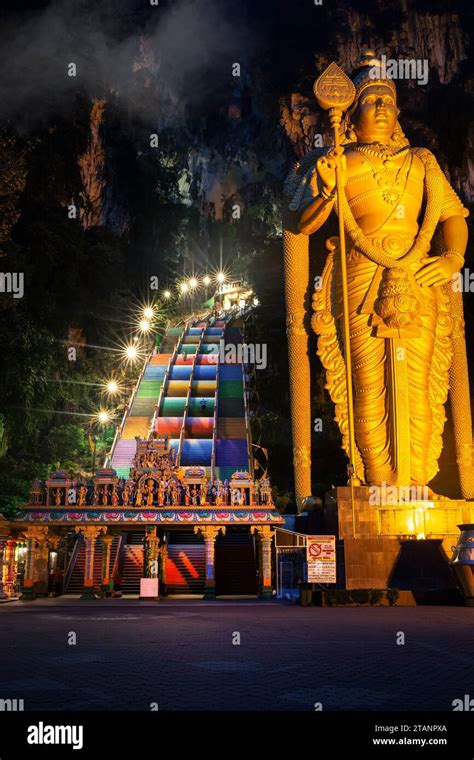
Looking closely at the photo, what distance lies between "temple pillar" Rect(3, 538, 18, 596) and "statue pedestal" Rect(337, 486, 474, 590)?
8.67 meters

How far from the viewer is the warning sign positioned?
1240 centimetres

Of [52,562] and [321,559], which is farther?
[52,562]

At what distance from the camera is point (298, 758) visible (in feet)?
9.65

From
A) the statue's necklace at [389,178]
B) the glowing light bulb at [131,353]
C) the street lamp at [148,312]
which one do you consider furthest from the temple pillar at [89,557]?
the street lamp at [148,312]

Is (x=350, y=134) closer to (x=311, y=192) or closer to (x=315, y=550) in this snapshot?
(x=311, y=192)

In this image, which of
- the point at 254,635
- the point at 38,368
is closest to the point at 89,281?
the point at 38,368

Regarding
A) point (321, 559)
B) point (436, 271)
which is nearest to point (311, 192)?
point (436, 271)

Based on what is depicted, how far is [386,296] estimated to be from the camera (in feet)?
51.5

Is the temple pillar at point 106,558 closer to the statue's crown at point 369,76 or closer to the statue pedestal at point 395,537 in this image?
the statue pedestal at point 395,537

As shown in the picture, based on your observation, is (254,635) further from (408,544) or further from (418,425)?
(418,425)

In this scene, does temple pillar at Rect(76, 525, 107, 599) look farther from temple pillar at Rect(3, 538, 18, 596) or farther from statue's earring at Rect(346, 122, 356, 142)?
statue's earring at Rect(346, 122, 356, 142)

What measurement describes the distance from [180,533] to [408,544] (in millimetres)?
13233

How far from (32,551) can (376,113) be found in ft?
45.2

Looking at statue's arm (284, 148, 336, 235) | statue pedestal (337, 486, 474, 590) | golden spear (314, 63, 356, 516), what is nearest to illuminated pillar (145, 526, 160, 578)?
statue pedestal (337, 486, 474, 590)
